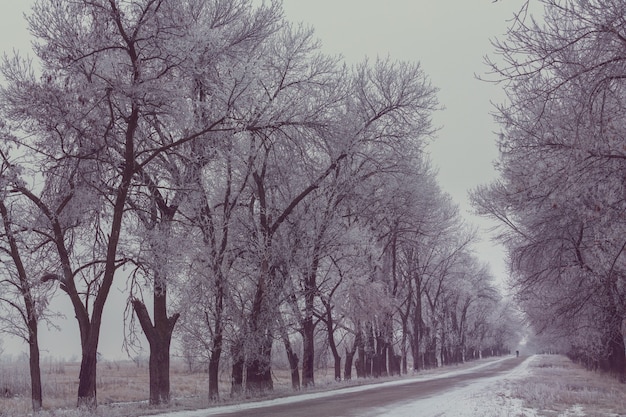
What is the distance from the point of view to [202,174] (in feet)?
62.3

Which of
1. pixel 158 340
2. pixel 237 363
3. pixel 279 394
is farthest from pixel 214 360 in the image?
pixel 279 394

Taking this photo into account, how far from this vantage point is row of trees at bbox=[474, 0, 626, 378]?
30.2ft

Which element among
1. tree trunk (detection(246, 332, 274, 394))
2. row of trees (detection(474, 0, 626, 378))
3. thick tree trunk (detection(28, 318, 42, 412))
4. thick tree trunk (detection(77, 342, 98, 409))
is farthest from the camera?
thick tree trunk (detection(28, 318, 42, 412))

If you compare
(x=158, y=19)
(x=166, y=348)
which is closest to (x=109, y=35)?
(x=158, y=19)

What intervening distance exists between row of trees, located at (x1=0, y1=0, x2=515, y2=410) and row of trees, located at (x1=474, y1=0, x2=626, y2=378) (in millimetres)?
5747

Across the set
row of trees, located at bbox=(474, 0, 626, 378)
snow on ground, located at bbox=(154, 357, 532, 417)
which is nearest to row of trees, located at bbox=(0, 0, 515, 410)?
snow on ground, located at bbox=(154, 357, 532, 417)

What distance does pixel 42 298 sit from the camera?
14.9 m

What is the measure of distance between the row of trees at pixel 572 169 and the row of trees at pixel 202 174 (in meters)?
5.75

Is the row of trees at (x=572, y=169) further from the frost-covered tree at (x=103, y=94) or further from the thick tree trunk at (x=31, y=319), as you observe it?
the thick tree trunk at (x=31, y=319)

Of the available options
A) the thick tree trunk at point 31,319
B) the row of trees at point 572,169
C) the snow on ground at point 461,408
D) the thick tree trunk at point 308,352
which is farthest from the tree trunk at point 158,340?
the row of trees at point 572,169

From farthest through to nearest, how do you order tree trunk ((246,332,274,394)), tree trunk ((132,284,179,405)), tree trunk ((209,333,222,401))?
tree trunk ((246,332,274,394)) < tree trunk ((209,333,222,401)) < tree trunk ((132,284,179,405))

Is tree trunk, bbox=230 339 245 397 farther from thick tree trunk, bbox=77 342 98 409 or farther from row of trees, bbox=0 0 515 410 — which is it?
thick tree trunk, bbox=77 342 98 409

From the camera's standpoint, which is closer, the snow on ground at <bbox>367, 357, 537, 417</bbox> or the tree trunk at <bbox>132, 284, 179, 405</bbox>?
the snow on ground at <bbox>367, 357, 537, 417</bbox>

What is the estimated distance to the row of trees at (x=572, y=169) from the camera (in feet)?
30.2
